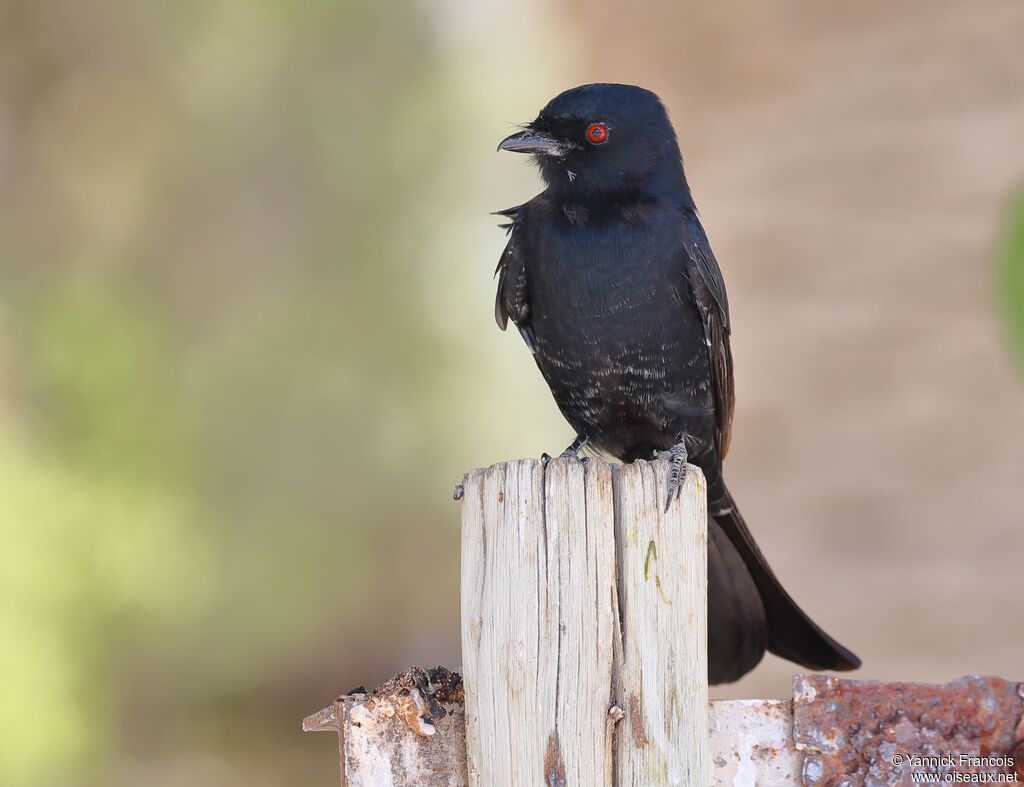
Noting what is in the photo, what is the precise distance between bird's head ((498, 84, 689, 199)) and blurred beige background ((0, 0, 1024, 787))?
7.92 feet

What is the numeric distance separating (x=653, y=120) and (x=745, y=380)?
2.86 meters

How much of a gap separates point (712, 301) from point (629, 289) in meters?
0.26

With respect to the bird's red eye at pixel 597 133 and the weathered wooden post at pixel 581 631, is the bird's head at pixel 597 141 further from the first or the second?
the weathered wooden post at pixel 581 631

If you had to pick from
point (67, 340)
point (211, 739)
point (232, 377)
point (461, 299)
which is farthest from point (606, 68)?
point (211, 739)

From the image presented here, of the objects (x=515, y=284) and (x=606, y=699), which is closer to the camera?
(x=606, y=699)

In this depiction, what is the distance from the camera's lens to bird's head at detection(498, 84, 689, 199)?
342 centimetres

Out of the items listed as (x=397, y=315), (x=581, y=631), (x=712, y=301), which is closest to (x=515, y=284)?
(x=712, y=301)

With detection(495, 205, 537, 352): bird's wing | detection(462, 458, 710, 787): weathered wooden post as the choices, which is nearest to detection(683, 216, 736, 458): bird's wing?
detection(495, 205, 537, 352): bird's wing

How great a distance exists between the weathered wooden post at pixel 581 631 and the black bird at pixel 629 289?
106cm

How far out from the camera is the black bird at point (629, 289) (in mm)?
3328

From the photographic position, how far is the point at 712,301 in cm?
341

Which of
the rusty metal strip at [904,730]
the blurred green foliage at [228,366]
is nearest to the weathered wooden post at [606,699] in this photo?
the rusty metal strip at [904,730]

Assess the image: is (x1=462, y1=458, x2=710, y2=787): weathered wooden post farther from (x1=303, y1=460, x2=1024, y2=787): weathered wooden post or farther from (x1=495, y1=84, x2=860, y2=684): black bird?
(x1=495, y1=84, x2=860, y2=684): black bird

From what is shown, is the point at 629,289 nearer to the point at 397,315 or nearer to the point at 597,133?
the point at 597,133
